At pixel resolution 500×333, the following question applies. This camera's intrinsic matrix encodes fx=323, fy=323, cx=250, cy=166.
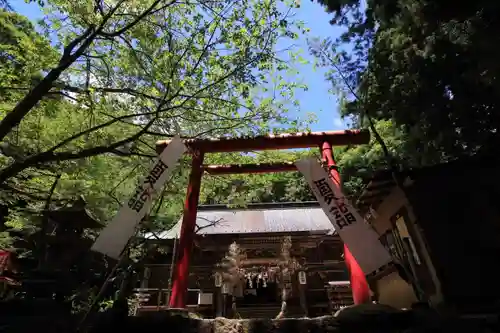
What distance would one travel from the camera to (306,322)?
13.6ft

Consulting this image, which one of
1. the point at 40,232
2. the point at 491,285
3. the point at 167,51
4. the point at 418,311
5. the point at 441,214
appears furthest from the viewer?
the point at 167,51

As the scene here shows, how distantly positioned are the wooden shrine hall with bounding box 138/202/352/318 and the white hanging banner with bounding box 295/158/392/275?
229 inches

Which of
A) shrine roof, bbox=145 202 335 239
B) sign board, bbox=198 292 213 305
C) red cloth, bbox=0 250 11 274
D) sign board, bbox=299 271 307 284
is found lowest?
sign board, bbox=198 292 213 305

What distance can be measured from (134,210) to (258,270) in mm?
7614

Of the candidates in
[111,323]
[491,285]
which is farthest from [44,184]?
[491,285]

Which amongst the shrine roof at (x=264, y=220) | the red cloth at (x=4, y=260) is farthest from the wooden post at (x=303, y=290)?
the red cloth at (x=4, y=260)

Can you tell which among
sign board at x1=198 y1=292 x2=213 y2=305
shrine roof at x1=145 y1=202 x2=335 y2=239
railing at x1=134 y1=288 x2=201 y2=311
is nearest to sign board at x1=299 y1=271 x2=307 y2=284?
shrine roof at x1=145 y1=202 x2=335 y2=239

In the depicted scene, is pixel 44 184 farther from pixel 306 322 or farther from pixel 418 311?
pixel 418 311

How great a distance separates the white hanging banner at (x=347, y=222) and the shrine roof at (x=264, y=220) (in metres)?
5.87

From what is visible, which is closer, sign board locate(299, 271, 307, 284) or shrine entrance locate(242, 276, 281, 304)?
sign board locate(299, 271, 307, 284)

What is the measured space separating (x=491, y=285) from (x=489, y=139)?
2.53m

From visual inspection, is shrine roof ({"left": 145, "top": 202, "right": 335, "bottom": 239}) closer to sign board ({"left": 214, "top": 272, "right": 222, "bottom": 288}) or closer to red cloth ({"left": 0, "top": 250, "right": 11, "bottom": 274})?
sign board ({"left": 214, "top": 272, "right": 222, "bottom": 288})

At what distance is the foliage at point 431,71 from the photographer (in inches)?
182

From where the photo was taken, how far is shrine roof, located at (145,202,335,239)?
12.0 m
